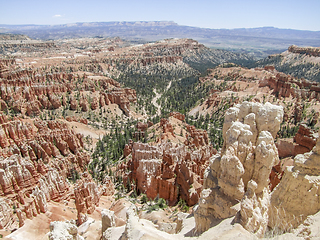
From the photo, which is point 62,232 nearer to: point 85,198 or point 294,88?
point 85,198

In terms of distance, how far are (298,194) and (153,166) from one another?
20.7m

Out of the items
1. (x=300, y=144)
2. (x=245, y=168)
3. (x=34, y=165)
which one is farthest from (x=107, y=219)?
(x=300, y=144)

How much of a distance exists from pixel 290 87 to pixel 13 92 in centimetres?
8545

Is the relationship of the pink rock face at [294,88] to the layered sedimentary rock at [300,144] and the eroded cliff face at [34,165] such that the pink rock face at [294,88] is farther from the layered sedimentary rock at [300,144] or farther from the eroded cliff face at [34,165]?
the eroded cliff face at [34,165]

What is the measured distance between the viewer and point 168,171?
29.8 meters

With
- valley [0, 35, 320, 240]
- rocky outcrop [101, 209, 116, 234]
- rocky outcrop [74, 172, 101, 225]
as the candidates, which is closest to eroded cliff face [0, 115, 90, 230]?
valley [0, 35, 320, 240]

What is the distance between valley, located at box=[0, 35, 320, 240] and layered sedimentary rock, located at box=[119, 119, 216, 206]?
0.15 m

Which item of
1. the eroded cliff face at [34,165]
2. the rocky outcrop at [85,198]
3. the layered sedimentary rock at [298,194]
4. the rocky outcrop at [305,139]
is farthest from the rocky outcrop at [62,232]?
the rocky outcrop at [305,139]

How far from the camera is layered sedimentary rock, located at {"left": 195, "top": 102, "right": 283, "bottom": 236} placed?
1204 centimetres

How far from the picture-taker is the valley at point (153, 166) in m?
11.9

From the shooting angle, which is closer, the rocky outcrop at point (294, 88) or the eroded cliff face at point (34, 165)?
the eroded cliff face at point (34, 165)

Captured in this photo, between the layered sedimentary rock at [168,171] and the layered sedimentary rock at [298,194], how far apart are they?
14067mm

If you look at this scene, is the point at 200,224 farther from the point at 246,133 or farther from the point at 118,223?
the point at 118,223

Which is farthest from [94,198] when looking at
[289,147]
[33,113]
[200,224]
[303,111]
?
[303,111]
